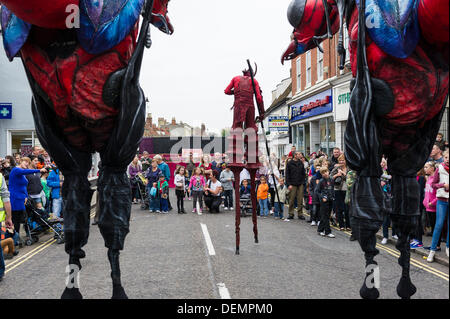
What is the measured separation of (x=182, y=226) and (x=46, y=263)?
4.15m

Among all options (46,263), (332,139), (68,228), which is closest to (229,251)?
(46,263)

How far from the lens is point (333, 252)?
6777mm

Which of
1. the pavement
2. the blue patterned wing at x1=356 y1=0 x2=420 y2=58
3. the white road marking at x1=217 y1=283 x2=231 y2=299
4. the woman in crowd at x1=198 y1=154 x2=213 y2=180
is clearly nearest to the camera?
the blue patterned wing at x1=356 y1=0 x2=420 y2=58

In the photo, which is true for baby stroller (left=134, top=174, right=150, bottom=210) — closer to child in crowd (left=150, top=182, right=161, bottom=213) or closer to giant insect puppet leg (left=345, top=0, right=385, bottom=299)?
child in crowd (left=150, top=182, right=161, bottom=213)

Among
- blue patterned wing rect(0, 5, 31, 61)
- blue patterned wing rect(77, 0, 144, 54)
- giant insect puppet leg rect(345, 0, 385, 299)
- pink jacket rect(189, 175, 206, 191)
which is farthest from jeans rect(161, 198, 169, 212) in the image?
giant insect puppet leg rect(345, 0, 385, 299)

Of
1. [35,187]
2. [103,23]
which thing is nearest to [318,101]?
[35,187]

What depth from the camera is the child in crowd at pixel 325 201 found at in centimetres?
879

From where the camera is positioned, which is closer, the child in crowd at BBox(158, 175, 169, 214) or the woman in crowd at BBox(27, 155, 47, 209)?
the woman in crowd at BBox(27, 155, 47, 209)

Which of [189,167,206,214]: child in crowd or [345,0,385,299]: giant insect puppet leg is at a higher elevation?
[345,0,385,299]: giant insect puppet leg

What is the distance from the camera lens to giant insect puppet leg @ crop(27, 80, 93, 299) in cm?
218

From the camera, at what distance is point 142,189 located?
14.8 metres

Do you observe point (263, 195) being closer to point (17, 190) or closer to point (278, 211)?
point (278, 211)
